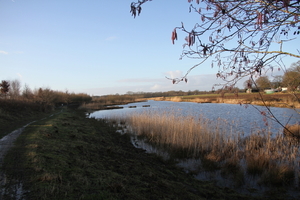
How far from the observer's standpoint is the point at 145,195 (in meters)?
3.85

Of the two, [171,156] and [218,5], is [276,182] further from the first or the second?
[218,5]

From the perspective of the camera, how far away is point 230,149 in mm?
7551

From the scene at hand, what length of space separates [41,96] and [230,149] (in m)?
26.7

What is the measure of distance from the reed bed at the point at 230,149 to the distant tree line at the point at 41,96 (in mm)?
15881

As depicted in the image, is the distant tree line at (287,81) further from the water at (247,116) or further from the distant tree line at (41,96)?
the distant tree line at (41,96)

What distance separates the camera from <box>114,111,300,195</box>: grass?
18.6 feet

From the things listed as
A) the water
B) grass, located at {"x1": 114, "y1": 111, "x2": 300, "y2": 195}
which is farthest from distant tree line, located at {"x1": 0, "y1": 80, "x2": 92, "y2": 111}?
grass, located at {"x1": 114, "y1": 111, "x2": 300, "y2": 195}

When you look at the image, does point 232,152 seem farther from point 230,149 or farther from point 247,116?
point 247,116

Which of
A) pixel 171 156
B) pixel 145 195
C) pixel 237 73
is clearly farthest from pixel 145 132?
pixel 237 73

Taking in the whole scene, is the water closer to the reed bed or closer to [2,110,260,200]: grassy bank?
the reed bed

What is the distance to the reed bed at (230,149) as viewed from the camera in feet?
18.6

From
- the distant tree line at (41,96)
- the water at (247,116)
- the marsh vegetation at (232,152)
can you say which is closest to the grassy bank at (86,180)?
the marsh vegetation at (232,152)

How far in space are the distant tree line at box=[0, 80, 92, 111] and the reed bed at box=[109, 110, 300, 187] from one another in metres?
15.9

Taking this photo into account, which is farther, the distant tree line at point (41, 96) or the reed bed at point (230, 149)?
the distant tree line at point (41, 96)
